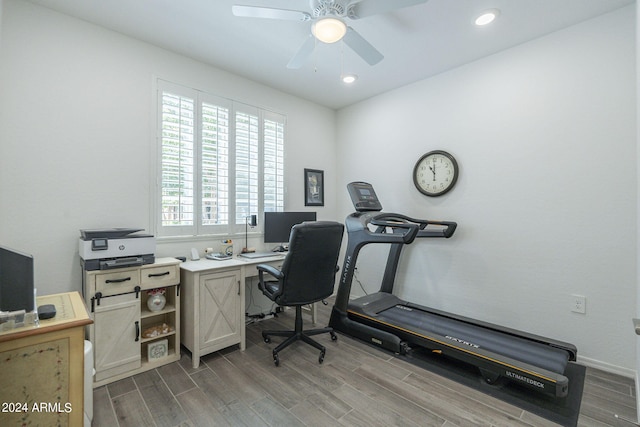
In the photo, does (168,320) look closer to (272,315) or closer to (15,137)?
(272,315)

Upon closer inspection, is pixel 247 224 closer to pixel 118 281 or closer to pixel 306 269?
pixel 306 269

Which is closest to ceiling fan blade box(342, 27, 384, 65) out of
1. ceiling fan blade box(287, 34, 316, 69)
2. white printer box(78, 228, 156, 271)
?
ceiling fan blade box(287, 34, 316, 69)

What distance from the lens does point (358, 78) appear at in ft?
11.0

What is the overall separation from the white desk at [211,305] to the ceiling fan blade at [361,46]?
81.7 inches

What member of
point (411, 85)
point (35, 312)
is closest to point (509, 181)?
point (411, 85)

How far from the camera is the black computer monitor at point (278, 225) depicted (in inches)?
130

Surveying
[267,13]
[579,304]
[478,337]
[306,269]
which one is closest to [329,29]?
[267,13]

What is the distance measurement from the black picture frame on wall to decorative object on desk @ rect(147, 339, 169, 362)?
2.32 metres

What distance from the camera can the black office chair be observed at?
232cm

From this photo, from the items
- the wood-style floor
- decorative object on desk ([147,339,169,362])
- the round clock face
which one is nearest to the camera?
the wood-style floor

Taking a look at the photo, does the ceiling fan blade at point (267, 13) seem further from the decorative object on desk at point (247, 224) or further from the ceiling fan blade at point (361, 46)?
the decorative object on desk at point (247, 224)

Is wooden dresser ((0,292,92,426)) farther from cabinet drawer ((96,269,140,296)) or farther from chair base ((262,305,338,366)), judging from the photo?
chair base ((262,305,338,366))

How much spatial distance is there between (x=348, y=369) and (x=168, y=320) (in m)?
1.67

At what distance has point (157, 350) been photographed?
7.73 ft
